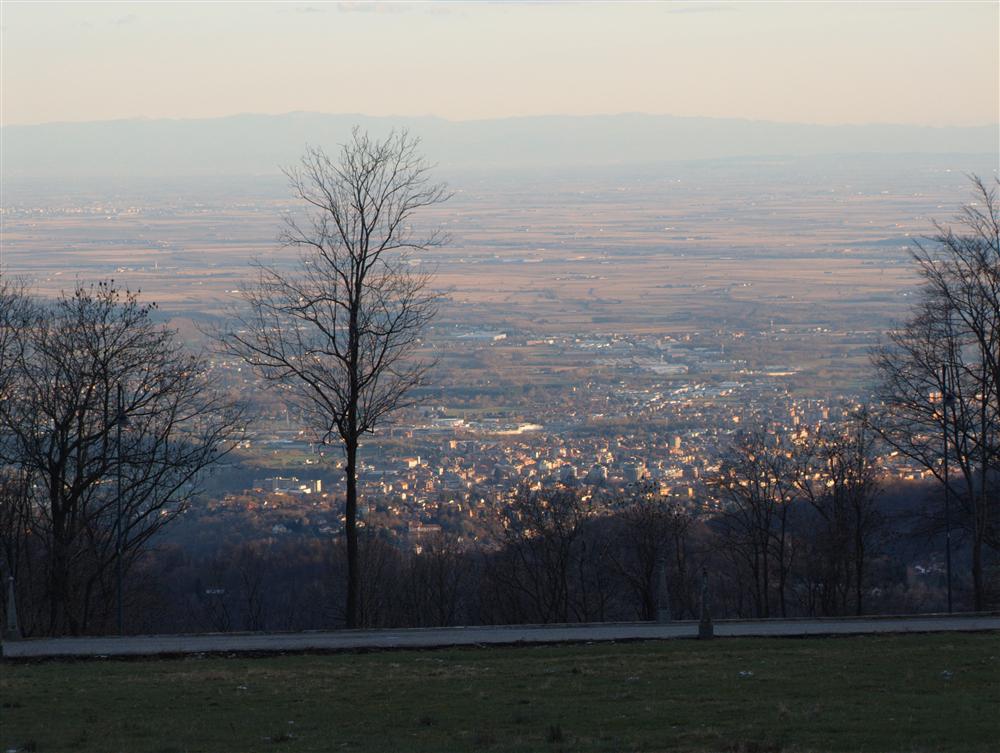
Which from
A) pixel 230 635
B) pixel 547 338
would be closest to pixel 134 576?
pixel 230 635

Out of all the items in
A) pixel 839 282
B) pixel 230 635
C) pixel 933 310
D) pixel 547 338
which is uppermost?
pixel 839 282

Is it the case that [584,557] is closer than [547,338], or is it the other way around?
[584,557]

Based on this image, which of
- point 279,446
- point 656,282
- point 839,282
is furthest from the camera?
point 656,282

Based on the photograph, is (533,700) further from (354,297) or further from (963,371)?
(963,371)

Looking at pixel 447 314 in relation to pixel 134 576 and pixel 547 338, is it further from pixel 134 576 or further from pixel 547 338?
pixel 134 576

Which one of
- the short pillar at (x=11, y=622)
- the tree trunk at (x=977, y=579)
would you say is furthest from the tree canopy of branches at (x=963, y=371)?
the short pillar at (x=11, y=622)

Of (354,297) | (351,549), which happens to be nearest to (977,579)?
(351,549)

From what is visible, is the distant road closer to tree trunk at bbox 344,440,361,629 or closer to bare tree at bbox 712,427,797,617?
tree trunk at bbox 344,440,361,629
